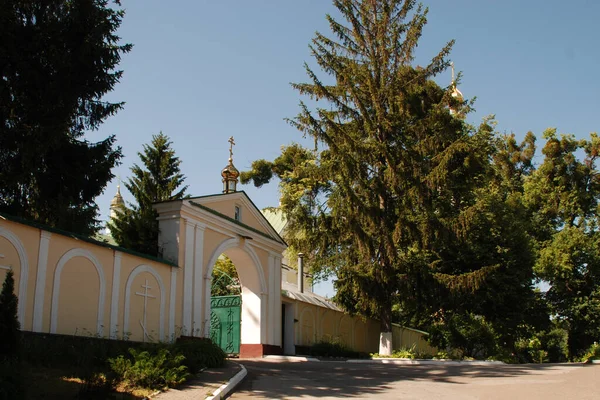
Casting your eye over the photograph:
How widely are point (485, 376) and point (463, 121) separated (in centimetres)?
1533

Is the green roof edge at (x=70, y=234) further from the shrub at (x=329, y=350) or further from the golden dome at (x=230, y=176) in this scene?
the shrub at (x=329, y=350)

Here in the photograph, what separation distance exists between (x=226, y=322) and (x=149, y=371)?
499 inches

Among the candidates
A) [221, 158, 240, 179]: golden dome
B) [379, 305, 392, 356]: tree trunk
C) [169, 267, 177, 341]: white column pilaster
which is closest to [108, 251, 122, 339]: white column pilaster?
[169, 267, 177, 341]: white column pilaster

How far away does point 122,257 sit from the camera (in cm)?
1479

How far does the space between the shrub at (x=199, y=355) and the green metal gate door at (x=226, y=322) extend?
25.1 ft

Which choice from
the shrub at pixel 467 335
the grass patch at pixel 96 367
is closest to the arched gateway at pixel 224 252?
the grass patch at pixel 96 367

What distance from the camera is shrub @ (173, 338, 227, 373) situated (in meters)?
12.0

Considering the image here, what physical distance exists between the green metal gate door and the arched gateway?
329mm

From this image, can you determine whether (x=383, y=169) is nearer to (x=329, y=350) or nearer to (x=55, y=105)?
(x=329, y=350)

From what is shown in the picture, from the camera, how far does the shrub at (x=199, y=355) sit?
474 inches

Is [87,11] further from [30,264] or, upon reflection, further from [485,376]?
[485,376]

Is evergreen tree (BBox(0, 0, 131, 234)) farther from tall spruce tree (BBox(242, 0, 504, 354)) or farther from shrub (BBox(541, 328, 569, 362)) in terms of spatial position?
shrub (BBox(541, 328, 569, 362))

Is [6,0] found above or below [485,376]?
above

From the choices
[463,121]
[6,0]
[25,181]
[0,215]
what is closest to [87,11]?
[6,0]
